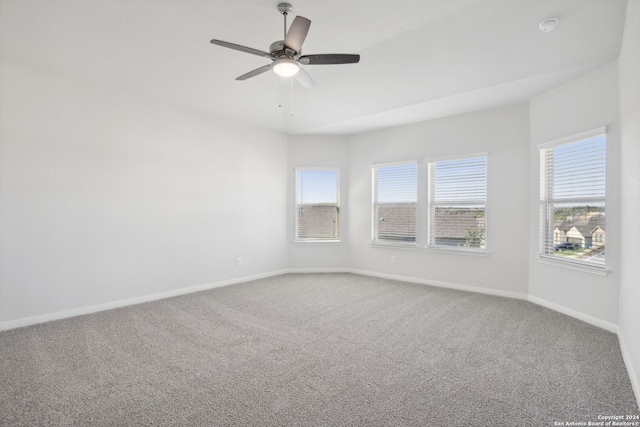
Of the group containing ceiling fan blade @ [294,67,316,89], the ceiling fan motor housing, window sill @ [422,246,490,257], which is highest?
the ceiling fan motor housing

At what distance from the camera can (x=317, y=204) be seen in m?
6.34

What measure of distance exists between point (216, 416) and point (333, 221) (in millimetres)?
4644

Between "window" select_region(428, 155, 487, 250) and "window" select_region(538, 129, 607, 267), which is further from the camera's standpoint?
"window" select_region(428, 155, 487, 250)

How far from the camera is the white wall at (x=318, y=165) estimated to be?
6.29 m

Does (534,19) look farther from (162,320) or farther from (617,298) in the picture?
(162,320)

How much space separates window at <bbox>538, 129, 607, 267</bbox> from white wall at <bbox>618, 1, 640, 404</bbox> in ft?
2.01

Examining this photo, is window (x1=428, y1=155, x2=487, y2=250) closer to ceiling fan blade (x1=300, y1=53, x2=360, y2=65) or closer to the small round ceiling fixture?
the small round ceiling fixture

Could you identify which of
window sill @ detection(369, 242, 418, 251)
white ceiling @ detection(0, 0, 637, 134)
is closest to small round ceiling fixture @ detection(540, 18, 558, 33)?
white ceiling @ detection(0, 0, 637, 134)

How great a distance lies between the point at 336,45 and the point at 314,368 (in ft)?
9.37

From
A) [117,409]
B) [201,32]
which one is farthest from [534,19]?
[117,409]

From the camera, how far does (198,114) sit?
496cm

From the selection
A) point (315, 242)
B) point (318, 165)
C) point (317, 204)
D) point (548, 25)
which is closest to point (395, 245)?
point (315, 242)

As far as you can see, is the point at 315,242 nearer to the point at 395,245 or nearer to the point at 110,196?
the point at 395,245

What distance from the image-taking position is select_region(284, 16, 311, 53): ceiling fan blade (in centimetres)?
214
